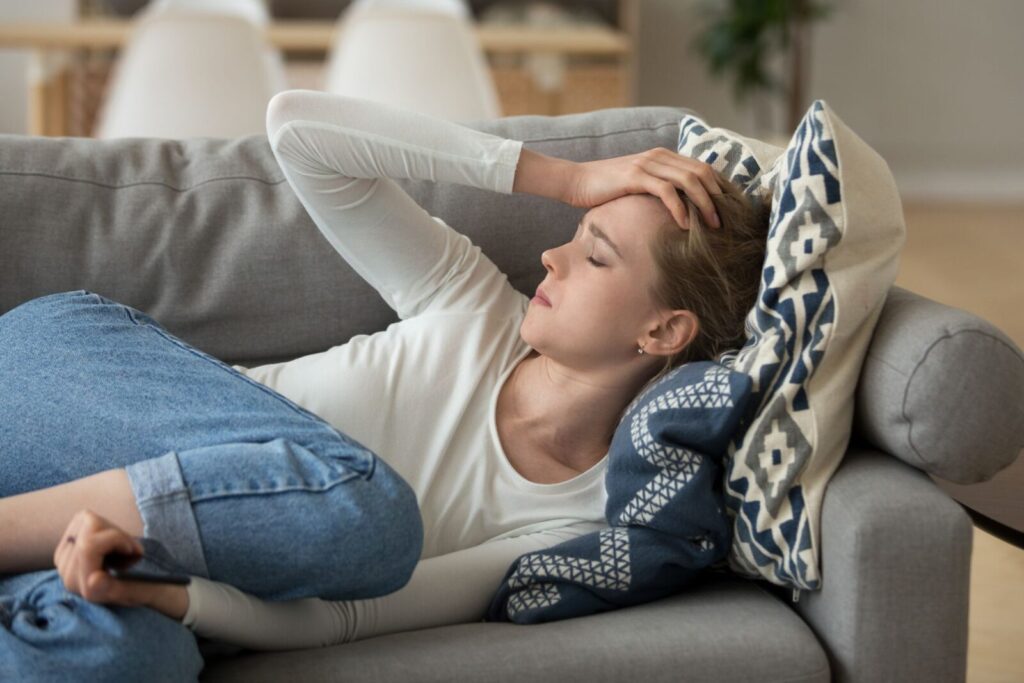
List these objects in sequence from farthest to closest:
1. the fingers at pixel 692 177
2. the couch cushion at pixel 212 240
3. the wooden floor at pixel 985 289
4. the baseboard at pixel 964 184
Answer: the baseboard at pixel 964 184 < the wooden floor at pixel 985 289 < the couch cushion at pixel 212 240 < the fingers at pixel 692 177

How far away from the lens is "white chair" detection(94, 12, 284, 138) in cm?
356

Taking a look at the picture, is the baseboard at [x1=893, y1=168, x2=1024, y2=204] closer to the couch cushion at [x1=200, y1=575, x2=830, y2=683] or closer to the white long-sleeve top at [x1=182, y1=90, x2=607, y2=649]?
the white long-sleeve top at [x1=182, y1=90, x2=607, y2=649]

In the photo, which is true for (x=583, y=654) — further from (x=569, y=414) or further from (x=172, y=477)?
(x=172, y=477)

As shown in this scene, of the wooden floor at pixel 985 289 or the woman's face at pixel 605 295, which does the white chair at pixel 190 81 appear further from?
the woman's face at pixel 605 295

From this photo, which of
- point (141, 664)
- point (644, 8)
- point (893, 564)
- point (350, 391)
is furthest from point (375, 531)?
point (644, 8)

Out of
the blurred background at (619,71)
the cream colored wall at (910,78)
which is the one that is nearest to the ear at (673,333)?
the blurred background at (619,71)

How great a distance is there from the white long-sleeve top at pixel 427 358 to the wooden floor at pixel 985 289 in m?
0.62

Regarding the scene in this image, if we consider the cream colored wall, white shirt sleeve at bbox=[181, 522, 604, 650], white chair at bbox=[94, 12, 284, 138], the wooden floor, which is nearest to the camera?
white shirt sleeve at bbox=[181, 522, 604, 650]

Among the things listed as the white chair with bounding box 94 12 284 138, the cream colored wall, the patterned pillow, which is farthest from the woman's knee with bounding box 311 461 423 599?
the cream colored wall

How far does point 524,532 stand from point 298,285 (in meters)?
0.49

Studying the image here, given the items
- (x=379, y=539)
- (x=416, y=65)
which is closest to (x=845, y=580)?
(x=379, y=539)

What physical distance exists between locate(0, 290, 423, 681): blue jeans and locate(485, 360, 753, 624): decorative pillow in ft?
0.60

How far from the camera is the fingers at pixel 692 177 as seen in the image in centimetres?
146

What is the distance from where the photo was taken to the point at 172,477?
48.8 inches
